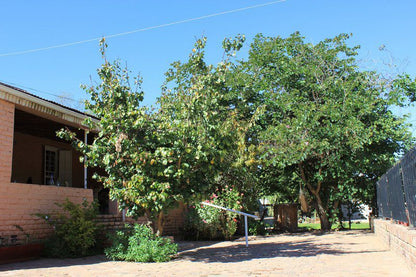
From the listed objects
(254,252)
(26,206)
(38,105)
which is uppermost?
(38,105)

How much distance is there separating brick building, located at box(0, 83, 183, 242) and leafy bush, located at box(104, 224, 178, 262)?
2006mm

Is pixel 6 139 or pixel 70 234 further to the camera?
pixel 70 234

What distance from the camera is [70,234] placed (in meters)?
9.42

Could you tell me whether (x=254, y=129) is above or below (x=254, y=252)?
above

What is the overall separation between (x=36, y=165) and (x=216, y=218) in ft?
21.9

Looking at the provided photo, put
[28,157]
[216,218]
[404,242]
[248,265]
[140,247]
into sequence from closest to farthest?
[404,242] < [248,265] < [140,247] < [28,157] < [216,218]

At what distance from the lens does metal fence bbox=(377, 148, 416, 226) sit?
7.02m

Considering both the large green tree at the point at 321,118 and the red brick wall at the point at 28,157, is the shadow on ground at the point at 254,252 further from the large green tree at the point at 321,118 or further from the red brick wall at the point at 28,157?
the red brick wall at the point at 28,157

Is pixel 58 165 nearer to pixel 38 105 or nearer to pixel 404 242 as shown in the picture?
pixel 38 105

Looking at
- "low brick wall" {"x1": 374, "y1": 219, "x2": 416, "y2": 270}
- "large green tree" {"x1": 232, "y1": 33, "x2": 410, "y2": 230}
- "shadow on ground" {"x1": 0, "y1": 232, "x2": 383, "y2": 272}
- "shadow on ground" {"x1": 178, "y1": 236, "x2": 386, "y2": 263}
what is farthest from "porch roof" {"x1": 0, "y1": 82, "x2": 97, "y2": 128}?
"low brick wall" {"x1": 374, "y1": 219, "x2": 416, "y2": 270}


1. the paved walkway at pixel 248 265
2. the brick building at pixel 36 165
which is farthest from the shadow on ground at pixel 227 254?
the brick building at pixel 36 165

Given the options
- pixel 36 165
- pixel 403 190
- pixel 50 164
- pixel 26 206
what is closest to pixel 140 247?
pixel 26 206

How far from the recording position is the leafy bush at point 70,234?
9367 mm

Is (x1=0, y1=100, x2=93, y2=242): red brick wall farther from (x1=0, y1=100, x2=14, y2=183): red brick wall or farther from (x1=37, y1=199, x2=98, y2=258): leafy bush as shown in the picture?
(x1=37, y1=199, x2=98, y2=258): leafy bush
